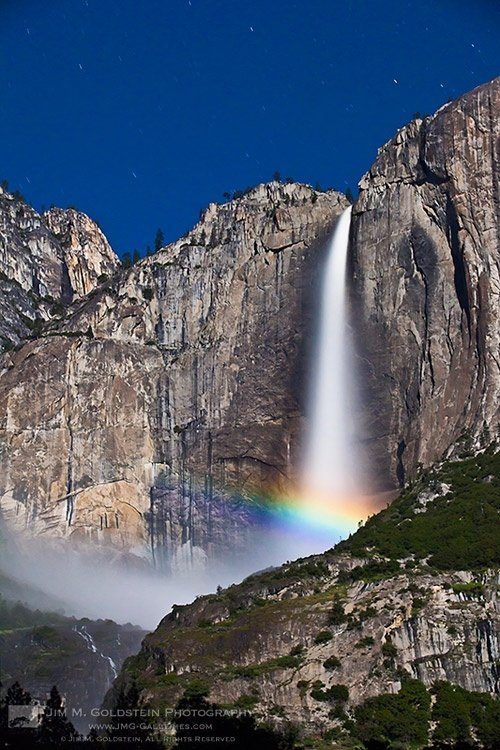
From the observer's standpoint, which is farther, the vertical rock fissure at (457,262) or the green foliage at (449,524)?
the vertical rock fissure at (457,262)

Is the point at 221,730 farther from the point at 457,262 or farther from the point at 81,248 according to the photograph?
the point at 81,248

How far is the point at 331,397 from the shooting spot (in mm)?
95562

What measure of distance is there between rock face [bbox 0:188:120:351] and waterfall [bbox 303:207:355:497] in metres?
39.6

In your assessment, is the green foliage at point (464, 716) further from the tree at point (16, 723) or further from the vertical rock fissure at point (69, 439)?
the vertical rock fissure at point (69, 439)

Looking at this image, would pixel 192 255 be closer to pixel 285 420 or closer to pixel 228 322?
pixel 228 322

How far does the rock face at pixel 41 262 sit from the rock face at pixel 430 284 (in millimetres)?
44712

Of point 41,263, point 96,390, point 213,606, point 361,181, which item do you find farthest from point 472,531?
point 41,263

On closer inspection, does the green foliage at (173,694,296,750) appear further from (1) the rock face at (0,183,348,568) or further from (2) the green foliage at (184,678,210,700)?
(1) the rock face at (0,183,348,568)

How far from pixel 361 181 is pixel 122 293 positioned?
25.1 meters

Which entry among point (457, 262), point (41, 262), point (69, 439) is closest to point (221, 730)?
point (457, 262)

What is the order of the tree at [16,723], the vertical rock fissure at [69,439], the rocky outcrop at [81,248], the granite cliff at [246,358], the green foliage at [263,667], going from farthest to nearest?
the rocky outcrop at [81,248] < the vertical rock fissure at [69,439] < the granite cliff at [246,358] < the green foliage at [263,667] < the tree at [16,723]

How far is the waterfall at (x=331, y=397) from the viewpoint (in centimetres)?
9481

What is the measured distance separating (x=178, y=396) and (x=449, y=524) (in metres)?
36.6

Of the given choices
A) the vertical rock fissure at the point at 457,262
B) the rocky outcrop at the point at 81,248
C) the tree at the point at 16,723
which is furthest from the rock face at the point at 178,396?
the tree at the point at 16,723
